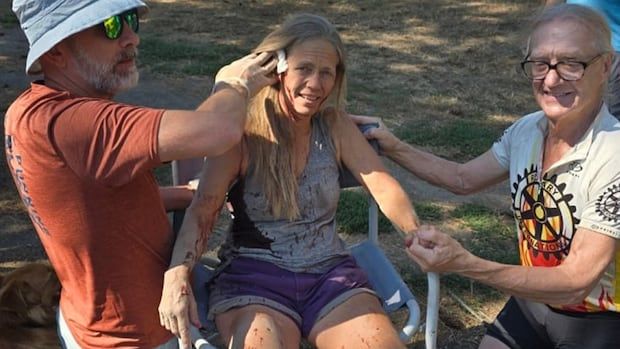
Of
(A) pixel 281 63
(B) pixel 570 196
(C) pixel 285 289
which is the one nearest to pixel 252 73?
(A) pixel 281 63

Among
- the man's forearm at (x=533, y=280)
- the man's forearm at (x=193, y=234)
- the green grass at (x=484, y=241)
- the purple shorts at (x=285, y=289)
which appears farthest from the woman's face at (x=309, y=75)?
the green grass at (x=484, y=241)

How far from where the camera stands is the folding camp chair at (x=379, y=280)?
2588 mm

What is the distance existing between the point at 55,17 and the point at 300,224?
1.10 meters

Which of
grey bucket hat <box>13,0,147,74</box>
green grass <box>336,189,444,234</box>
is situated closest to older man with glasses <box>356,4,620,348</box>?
grey bucket hat <box>13,0,147,74</box>

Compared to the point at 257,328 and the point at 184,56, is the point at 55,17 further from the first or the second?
the point at 184,56

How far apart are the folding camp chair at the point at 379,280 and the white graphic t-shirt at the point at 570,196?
35 centimetres

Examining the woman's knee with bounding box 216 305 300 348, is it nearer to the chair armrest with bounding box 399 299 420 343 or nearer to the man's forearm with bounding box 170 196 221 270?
the man's forearm with bounding box 170 196 221 270

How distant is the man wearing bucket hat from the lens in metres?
2.06

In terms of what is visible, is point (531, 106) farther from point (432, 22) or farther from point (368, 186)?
point (368, 186)

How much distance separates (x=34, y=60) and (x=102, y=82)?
186 millimetres

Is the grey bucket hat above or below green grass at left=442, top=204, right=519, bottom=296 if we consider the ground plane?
above

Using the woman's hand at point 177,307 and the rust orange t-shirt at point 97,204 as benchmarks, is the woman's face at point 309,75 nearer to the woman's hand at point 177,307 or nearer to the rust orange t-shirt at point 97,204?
the rust orange t-shirt at point 97,204

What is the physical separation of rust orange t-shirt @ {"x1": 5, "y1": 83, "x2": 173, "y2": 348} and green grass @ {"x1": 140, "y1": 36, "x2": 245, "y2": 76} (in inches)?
191

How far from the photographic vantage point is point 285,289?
2719 mm
